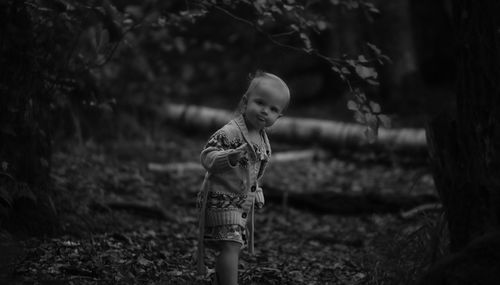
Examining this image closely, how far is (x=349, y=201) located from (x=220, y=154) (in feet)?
13.3

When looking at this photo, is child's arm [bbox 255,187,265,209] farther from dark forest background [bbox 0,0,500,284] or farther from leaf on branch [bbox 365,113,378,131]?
leaf on branch [bbox 365,113,378,131]

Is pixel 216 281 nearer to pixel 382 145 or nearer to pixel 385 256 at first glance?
pixel 385 256

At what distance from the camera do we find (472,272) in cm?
338

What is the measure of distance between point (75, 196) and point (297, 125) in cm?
636

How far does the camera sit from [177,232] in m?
6.41

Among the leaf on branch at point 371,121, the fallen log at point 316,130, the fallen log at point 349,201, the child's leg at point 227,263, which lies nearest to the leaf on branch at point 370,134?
the leaf on branch at point 371,121

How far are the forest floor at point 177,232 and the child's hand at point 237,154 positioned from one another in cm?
107

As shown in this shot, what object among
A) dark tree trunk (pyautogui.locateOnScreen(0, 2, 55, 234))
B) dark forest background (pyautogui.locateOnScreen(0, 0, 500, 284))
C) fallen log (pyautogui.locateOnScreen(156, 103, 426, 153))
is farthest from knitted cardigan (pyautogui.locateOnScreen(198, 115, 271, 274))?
fallen log (pyautogui.locateOnScreen(156, 103, 426, 153))

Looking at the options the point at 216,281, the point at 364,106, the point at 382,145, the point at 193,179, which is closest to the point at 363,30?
the point at 382,145

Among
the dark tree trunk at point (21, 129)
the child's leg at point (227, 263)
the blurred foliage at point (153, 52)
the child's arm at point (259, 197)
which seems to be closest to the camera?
the child's leg at point (227, 263)

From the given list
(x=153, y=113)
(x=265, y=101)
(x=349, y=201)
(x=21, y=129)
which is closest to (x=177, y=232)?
(x=21, y=129)

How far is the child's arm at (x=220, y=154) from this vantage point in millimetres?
3859

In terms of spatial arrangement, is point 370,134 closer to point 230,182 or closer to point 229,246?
point 230,182

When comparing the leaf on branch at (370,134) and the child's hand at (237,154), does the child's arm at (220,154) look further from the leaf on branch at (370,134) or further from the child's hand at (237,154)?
the leaf on branch at (370,134)
